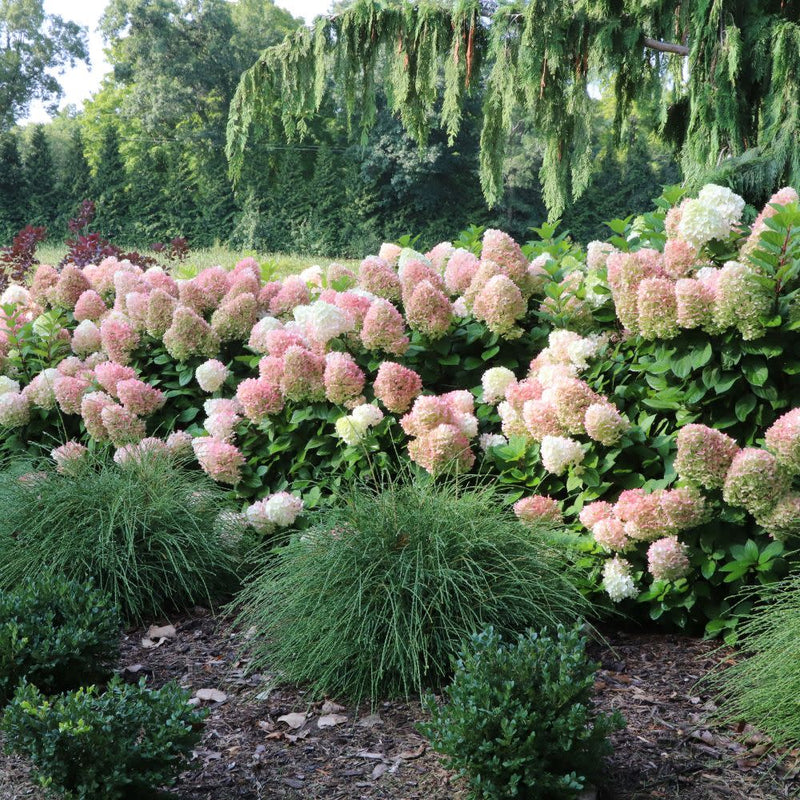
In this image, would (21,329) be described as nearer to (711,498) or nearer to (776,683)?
A: (711,498)

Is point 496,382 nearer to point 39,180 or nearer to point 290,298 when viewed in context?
point 290,298

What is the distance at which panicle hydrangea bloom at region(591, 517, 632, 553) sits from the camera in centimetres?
295

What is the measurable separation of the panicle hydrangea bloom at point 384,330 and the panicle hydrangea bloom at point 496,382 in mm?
415

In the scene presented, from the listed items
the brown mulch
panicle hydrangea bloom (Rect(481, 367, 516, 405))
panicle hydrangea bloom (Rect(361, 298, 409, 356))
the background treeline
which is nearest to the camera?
the brown mulch

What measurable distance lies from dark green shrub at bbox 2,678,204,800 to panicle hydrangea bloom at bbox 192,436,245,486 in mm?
1804

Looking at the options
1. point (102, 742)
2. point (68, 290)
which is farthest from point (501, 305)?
point (68, 290)

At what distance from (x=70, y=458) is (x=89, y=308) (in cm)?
152

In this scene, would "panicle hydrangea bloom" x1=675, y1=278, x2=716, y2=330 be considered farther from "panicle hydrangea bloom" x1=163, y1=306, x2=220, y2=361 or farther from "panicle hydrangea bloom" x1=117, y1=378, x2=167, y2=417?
"panicle hydrangea bloom" x1=117, y1=378, x2=167, y2=417

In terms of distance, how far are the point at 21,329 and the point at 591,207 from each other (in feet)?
71.8

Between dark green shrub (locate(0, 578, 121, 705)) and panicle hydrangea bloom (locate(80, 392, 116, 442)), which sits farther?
panicle hydrangea bloom (locate(80, 392, 116, 442))

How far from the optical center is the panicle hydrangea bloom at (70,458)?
3.75 metres

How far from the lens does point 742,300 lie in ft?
9.15

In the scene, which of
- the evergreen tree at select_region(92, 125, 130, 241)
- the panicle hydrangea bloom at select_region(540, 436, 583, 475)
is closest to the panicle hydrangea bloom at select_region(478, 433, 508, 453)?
the panicle hydrangea bloom at select_region(540, 436, 583, 475)

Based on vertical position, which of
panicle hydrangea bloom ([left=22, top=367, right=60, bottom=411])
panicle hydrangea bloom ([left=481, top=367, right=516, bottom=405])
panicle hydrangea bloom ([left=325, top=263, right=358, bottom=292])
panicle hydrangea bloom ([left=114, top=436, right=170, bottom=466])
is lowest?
panicle hydrangea bloom ([left=114, top=436, right=170, bottom=466])
